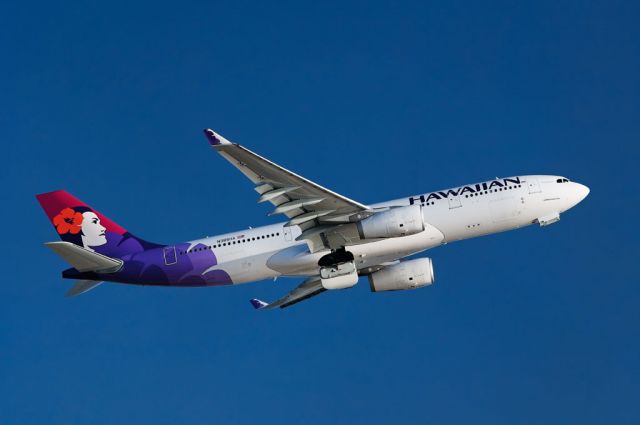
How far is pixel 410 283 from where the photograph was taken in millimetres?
55875

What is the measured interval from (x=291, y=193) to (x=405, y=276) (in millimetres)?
10352

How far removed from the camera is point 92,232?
56.8 m

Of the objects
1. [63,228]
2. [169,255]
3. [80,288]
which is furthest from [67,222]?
[169,255]

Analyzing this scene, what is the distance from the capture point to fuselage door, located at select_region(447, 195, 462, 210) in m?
52.6

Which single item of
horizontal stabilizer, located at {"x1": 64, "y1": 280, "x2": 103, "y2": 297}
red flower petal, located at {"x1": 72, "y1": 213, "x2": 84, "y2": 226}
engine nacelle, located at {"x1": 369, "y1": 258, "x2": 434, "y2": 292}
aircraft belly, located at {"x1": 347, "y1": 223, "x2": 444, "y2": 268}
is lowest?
engine nacelle, located at {"x1": 369, "y1": 258, "x2": 434, "y2": 292}

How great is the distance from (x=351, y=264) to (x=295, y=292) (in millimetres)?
7119

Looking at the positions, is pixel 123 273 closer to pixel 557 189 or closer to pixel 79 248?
pixel 79 248

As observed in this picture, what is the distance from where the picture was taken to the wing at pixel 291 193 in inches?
1761

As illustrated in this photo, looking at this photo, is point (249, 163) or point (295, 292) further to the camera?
point (295, 292)

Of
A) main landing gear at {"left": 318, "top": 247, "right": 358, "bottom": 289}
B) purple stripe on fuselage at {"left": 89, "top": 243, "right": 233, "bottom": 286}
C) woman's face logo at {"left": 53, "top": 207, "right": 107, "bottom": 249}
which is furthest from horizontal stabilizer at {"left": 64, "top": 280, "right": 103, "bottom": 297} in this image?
main landing gear at {"left": 318, "top": 247, "right": 358, "bottom": 289}

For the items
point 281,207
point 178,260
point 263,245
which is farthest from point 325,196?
point 178,260

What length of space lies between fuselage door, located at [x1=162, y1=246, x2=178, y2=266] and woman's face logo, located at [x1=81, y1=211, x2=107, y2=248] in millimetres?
3995

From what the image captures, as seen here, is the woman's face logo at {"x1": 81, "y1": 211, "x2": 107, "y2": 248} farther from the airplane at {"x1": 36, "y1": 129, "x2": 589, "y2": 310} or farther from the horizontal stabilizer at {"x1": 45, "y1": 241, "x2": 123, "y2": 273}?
the horizontal stabilizer at {"x1": 45, "y1": 241, "x2": 123, "y2": 273}

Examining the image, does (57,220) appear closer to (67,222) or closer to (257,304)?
(67,222)
